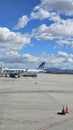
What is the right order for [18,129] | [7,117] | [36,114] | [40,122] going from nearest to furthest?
[18,129], [40,122], [7,117], [36,114]

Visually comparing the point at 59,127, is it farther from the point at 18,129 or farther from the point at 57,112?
the point at 57,112

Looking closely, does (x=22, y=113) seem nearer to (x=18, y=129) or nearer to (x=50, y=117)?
(x=50, y=117)

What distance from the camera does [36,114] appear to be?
2209 cm

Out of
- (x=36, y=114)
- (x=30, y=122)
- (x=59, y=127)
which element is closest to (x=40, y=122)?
(x=30, y=122)

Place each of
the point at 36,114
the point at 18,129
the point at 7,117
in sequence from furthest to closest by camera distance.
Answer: the point at 36,114, the point at 7,117, the point at 18,129

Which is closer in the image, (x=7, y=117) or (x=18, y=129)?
(x=18, y=129)

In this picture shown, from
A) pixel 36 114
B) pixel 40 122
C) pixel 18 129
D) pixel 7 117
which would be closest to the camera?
pixel 18 129

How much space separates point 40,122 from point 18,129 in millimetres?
2405

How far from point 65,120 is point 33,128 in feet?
10.9

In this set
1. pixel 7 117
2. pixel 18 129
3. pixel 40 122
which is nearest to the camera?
pixel 18 129

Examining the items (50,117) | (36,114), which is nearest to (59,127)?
(50,117)

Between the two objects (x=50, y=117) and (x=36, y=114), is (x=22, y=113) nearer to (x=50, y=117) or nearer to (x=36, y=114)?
(x=36, y=114)

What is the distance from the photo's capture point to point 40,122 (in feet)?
61.7

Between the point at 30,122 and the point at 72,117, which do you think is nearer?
the point at 30,122
